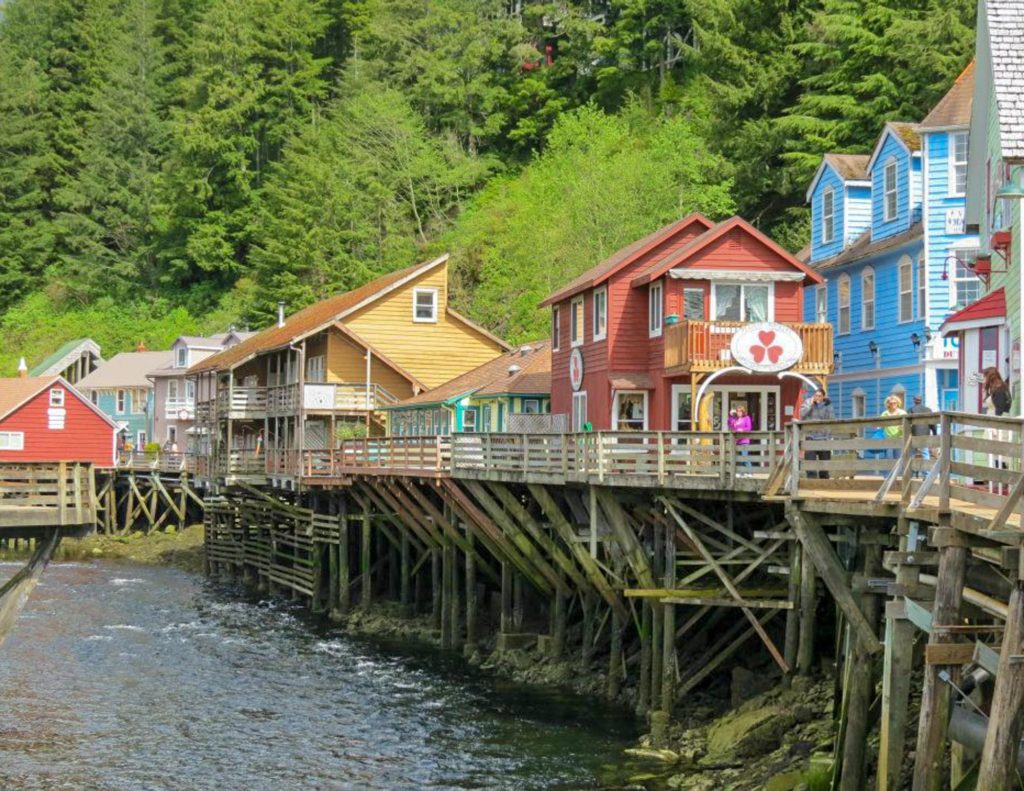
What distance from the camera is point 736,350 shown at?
25344mm

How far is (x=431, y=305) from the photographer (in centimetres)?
4903

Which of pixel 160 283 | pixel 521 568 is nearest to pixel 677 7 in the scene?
pixel 160 283

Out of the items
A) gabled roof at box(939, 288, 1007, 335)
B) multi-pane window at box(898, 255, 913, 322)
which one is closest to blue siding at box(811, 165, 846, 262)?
multi-pane window at box(898, 255, 913, 322)

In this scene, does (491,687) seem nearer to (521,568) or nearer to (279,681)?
(521,568)

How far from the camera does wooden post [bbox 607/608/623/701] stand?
79.3 feet

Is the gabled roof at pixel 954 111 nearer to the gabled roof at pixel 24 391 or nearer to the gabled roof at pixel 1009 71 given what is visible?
the gabled roof at pixel 1009 71

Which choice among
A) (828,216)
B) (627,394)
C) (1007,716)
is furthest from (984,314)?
(828,216)

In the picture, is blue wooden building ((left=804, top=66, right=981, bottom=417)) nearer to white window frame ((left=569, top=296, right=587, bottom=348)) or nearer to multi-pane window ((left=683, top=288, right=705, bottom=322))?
multi-pane window ((left=683, top=288, right=705, bottom=322))

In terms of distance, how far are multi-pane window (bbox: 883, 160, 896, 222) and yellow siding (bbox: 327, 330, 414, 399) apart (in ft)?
57.4

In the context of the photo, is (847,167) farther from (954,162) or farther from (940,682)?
(940,682)

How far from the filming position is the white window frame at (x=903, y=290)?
33531 millimetres

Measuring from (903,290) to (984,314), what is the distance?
36.8ft

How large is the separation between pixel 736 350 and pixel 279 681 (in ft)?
34.2

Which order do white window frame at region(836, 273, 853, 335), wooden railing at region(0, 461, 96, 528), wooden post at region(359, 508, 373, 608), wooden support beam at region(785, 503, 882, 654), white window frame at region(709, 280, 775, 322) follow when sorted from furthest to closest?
white window frame at region(836, 273, 853, 335) → wooden post at region(359, 508, 373, 608) → white window frame at region(709, 280, 775, 322) → wooden railing at region(0, 461, 96, 528) → wooden support beam at region(785, 503, 882, 654)
